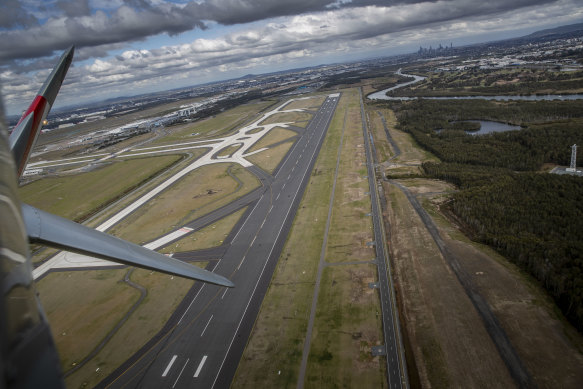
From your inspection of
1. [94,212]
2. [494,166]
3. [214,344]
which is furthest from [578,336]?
[94,212]

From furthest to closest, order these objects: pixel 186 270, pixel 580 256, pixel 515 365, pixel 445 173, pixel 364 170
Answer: pixel 364 170
pixel 445 173
pixel 580 256
pixel 515 365
pixel 186 270

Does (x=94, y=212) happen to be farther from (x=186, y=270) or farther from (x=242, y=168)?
(x=186, y=270)

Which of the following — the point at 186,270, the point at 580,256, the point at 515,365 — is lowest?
the point at 515,365

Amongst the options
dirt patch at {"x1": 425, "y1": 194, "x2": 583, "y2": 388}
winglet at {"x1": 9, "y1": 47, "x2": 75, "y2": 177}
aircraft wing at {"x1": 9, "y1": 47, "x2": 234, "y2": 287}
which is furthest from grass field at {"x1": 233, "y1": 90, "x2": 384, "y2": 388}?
winglet at {"x1": 9, "y1": 47, "x2": 75, "y2": 177}

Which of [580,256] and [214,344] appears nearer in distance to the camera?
[214,344]

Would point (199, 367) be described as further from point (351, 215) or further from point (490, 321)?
point (351, 215)

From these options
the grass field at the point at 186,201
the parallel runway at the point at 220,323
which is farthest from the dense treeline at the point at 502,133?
the grass field at the point at 186,201
